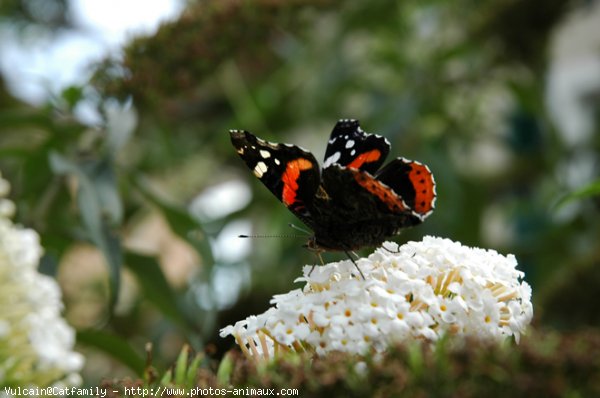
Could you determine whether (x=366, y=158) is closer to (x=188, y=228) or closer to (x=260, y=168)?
(x=260, y=168)

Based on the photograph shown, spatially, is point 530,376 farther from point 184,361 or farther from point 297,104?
point 297,104

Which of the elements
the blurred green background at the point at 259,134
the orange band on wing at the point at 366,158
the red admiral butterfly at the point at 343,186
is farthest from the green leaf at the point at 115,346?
the orange band on wing at the point at 366,158

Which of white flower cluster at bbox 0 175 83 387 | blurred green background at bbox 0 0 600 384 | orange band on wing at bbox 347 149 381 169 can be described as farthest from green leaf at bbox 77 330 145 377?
white flower cluster at bbox 0 175 83 387

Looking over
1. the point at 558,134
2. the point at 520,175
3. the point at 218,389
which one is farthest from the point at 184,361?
the point at 520,175

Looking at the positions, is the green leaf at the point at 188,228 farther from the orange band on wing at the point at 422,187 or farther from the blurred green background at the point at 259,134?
the orange band on wing at the point at 422,187

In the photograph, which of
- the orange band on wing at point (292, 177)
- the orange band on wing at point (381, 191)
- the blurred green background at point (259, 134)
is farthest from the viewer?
the blurred green background at point (259, 134)

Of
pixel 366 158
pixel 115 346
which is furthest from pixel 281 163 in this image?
pixel 115 346

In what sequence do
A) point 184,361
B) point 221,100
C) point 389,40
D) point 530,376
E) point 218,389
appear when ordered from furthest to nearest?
point 221,100 < point 389,40 < point 184,361 < point 218,389 < point 530,376

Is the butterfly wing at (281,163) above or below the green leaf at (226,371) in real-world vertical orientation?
above
